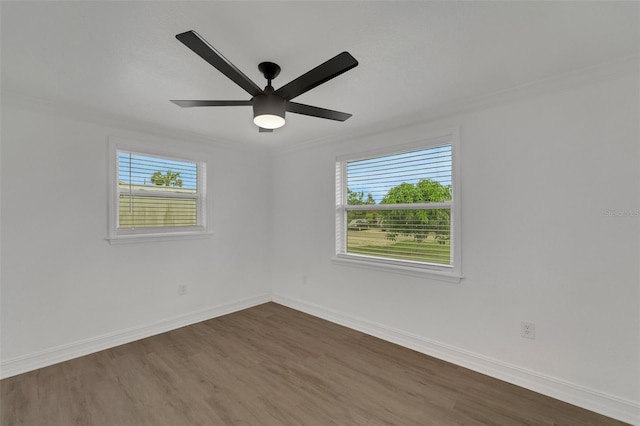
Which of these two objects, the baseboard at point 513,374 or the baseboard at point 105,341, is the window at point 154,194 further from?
the baseboard at point 513,374

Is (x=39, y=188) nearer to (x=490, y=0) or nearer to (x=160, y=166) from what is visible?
(x=160, y=166)

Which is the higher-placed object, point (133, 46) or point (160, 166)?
point (133, 46)

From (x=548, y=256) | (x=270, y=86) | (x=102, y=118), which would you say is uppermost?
(x=102, y=118)


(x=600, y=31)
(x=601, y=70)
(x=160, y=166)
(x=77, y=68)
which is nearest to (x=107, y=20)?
(x=77, y=68)

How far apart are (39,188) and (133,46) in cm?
175

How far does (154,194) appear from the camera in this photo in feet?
11.1

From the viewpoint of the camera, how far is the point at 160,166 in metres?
3.43

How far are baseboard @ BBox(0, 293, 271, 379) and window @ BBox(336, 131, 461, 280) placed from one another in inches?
69.2

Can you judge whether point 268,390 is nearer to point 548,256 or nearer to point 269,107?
point 269,107

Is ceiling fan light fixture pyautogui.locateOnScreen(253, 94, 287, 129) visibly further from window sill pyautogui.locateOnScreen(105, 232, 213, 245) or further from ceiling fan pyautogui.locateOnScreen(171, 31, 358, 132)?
window sill pyautogui.locateOnScreen(105, 232, 213, 245)

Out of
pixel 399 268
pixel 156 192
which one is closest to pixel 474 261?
pixel 399 268

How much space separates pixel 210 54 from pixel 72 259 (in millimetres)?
2533

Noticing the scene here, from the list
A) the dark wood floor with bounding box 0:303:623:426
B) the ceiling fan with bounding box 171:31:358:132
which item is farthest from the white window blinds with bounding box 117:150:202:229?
the ceiling fan with bounding box 171:31:358:132

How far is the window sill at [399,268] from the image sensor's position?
107 inches
